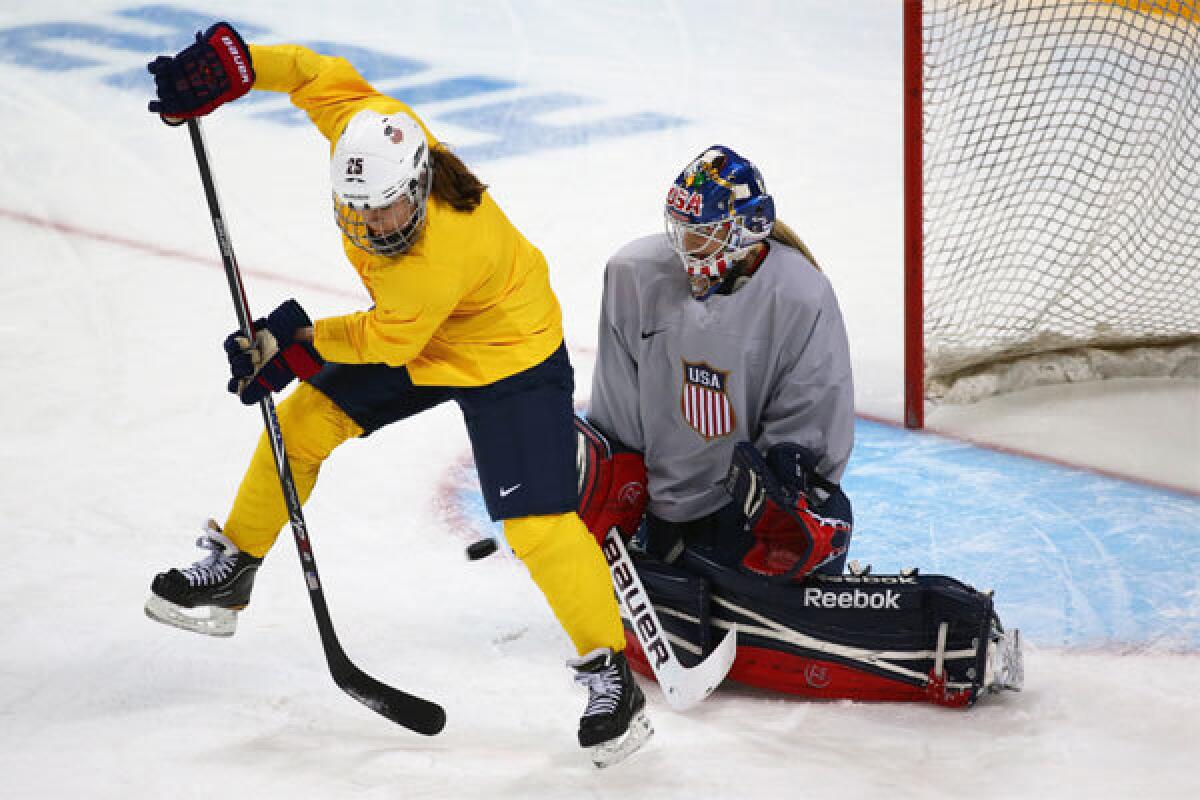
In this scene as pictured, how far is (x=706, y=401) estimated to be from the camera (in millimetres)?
2863

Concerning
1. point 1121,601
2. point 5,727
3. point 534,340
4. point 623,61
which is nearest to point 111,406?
point 5,727

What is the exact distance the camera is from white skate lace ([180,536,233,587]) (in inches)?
110

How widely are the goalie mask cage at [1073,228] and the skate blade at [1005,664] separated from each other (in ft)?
4.60

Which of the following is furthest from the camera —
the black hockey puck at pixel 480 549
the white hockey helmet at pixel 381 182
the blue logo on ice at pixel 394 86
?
the blue logo on ice at pixel 394 86

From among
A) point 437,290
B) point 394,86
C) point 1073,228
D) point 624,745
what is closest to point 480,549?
point 624,745

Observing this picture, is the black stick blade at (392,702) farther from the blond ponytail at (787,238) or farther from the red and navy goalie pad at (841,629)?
the blond ponytail at (787,238)

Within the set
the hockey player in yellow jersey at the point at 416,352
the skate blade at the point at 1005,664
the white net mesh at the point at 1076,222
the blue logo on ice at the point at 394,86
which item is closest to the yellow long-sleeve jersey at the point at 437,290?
the hockey player in yellow jersey at the point at 416,352

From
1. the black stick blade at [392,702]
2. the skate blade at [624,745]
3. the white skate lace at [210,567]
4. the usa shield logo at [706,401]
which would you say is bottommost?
the skate blade at [624,745]

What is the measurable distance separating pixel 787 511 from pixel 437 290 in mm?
742

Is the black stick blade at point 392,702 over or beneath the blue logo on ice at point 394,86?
beneath

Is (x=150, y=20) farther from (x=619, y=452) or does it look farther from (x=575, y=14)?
(x=619, y=452)

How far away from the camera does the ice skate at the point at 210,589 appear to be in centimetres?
279

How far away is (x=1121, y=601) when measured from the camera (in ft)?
10.2

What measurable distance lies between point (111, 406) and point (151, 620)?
1.21 metres
